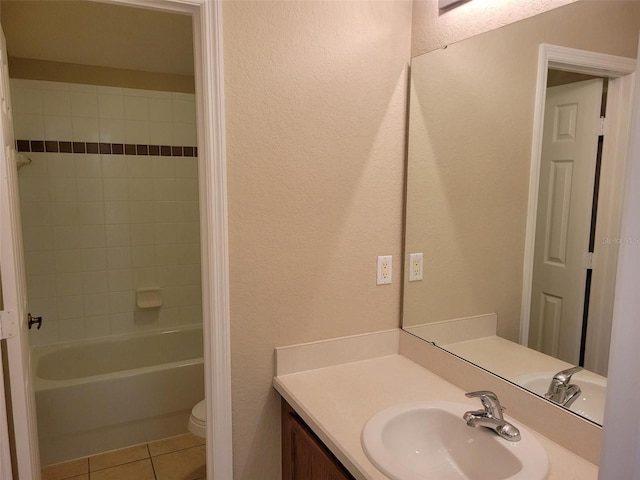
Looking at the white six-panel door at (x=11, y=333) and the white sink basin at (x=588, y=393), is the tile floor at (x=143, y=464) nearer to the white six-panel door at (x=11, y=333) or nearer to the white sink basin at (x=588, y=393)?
the white six-panel door at (x=11, y=333)

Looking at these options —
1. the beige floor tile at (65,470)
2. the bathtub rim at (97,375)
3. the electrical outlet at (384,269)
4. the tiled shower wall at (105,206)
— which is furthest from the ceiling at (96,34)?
the beige floor tile at (65,470)

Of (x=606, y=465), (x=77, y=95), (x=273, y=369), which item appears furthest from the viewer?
(x=77, y=95)

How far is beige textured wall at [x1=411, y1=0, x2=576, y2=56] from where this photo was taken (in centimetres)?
128

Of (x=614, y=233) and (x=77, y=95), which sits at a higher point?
(x=77, y=95)

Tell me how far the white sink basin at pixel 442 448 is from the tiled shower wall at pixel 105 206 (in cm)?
238

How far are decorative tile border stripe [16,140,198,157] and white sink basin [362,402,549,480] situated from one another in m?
2.52

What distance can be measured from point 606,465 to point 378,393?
3.65 ft

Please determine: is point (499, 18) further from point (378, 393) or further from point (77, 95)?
point (77, 95)

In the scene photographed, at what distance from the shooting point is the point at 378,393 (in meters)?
1.45

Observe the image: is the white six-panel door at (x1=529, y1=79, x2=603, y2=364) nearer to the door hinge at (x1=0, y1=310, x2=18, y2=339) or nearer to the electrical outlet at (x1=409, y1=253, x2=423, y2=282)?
the electrical outlet at (x1=409, y1=253, x2=423, y2=282)

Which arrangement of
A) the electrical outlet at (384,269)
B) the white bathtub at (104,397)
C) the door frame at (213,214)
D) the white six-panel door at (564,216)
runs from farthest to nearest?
the white bathtub at (104,397) → the electrical outlet at (384,269) → the door frame at (213,214) → the white six-panel door at (564,216)

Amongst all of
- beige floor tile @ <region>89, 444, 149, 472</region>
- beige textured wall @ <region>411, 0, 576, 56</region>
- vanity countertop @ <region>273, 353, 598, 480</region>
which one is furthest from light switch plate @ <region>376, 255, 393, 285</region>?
beige floor tile @ <region>89, 444, 149, 472</region>

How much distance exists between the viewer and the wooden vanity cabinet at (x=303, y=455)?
4.09 feet

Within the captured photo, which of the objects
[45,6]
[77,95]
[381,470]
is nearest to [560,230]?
[381,470]
